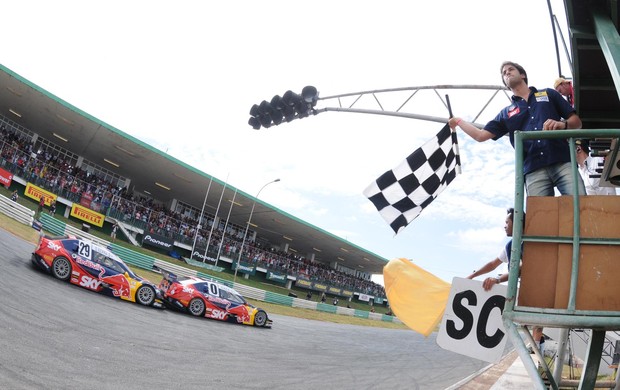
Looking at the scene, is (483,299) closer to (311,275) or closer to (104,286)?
(104,286)

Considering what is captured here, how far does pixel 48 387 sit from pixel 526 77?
4.71 m

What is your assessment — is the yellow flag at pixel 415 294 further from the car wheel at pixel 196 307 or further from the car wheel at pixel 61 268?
the car wheel at pixel 196 307

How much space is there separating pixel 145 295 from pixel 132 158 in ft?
72.9

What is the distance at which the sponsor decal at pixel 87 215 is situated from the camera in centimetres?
2733

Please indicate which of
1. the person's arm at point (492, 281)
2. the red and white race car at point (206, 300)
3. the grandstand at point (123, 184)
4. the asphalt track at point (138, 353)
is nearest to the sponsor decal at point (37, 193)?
the grandstand at point (123, 184)

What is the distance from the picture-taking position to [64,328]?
5.70 meters

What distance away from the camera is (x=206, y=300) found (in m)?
12.3

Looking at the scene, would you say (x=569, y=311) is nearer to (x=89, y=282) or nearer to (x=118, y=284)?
(x=118, y=284)

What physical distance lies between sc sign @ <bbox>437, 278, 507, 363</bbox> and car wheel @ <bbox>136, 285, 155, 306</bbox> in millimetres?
9428

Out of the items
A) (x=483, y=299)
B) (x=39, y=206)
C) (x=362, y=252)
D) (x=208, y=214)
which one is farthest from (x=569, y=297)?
(x=362, y=252)

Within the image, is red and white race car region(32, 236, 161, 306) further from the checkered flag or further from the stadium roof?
the stadium roof

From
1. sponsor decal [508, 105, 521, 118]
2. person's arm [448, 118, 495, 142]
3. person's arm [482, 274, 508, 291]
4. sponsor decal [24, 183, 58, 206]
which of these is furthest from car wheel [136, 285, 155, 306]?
sponsor decal [24, 183, 58, 206]

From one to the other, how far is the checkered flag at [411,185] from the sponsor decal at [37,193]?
27750mm

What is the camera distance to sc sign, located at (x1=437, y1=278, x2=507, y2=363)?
3127 millimetres
